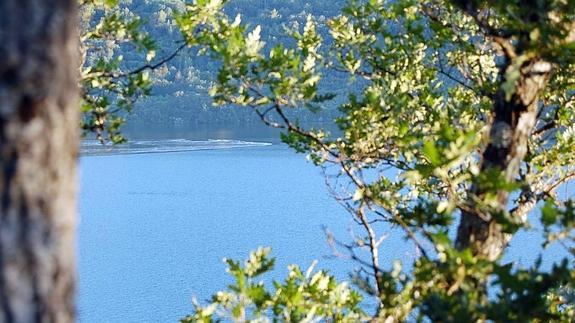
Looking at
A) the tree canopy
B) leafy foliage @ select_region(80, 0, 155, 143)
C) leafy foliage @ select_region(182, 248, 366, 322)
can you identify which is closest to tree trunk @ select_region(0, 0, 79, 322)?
the tree canopy

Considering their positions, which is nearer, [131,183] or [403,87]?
[403,87]

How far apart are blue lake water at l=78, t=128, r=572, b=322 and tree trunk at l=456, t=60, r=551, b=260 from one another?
1495cm

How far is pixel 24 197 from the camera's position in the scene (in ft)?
4.71

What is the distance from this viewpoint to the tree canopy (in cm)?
257

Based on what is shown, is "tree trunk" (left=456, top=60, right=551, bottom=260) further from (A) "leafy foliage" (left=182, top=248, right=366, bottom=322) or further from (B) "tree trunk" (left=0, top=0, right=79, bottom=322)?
(B) "tree trunk" (left=0, top=0, right=79, bottom=322)

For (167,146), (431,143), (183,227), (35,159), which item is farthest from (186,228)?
(35,159)

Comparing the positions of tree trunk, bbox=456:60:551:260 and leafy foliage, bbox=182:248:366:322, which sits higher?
tree trunk, bbox=456:60:551:260

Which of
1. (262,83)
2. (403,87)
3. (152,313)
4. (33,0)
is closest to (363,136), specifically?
(403,87)

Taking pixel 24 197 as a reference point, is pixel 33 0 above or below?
above

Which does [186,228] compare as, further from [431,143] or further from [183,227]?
[431,143]

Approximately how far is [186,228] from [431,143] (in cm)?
Result: 3754

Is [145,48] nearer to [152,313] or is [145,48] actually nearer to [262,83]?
[262,83]

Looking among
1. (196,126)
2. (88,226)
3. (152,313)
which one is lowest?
(152,313)

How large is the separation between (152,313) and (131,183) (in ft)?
86.3
